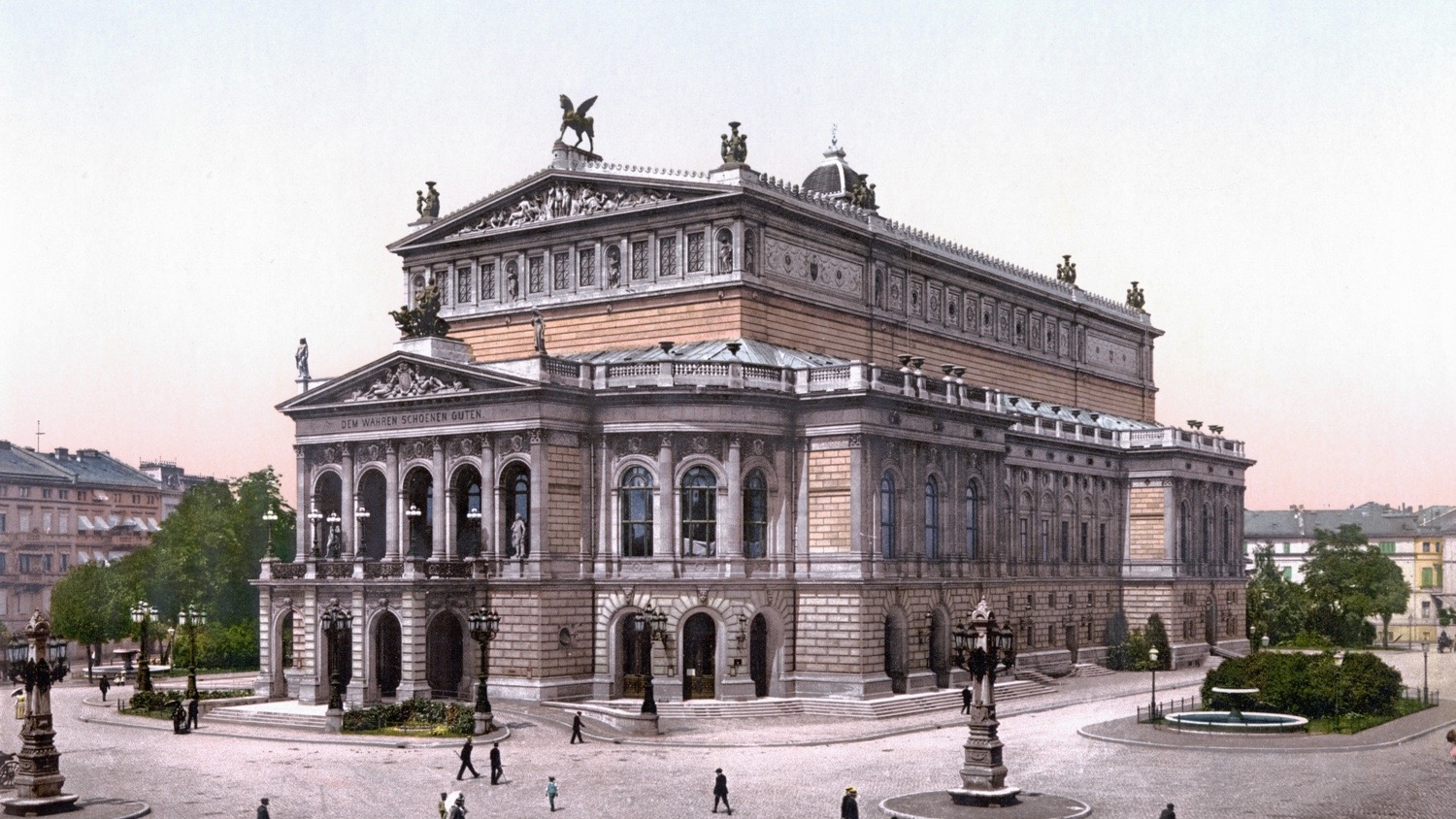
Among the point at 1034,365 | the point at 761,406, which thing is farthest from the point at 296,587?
the point at 1034,365

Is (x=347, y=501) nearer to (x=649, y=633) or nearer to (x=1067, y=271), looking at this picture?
(x=649, y=633)

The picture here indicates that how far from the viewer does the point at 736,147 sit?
2965 inches

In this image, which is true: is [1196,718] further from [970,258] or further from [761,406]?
[970,258]

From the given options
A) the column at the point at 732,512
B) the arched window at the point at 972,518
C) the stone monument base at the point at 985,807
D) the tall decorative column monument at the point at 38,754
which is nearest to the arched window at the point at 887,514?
the column at the point at 732,512

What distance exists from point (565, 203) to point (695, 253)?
22.1 feet

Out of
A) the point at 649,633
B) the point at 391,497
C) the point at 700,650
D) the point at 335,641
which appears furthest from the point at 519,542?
the point at 700,650

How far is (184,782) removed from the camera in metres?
48.9

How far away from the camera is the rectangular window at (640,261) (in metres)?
76.6

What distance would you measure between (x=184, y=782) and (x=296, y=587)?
801 inches

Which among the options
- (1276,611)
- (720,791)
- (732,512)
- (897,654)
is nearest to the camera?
(720,791)

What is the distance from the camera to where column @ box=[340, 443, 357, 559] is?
235 ft

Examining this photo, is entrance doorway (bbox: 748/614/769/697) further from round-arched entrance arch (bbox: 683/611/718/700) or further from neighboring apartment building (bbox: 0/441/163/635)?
neighboring apartment building (bbox: 0/441/163/635)

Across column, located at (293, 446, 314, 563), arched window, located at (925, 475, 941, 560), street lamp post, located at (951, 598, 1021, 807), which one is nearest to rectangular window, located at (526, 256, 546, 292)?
column, located at (293, 446, 314, 563)

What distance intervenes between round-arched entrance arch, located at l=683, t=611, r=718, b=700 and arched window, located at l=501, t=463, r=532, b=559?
266 inches
